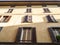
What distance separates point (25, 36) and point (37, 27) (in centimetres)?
108

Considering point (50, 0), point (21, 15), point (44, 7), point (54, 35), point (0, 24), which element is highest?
point (50, 0)

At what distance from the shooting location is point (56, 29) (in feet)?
22.7

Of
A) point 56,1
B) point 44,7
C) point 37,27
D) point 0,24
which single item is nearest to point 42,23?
point 37,27

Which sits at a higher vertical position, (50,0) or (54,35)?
(50,0)

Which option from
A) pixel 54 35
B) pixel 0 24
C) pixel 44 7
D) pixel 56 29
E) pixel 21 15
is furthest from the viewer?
pixel 44 7

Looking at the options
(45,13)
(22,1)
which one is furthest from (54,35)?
(22,1)

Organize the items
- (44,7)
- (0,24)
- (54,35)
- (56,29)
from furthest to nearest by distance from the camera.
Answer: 1. (44,7)
2. (0,24)
3. (56,29)
4. (54,35)

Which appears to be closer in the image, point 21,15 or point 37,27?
point 37,27

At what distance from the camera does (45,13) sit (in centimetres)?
973

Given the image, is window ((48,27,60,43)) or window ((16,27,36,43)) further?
window ((16,27,36,43))

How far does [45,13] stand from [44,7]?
5.62 feet

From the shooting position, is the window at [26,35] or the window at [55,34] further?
the window at [26,35]

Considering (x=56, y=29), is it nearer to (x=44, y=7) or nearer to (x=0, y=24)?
(x=0, y=24)

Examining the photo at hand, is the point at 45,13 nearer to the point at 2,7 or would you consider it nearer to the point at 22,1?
the point at 22,1
